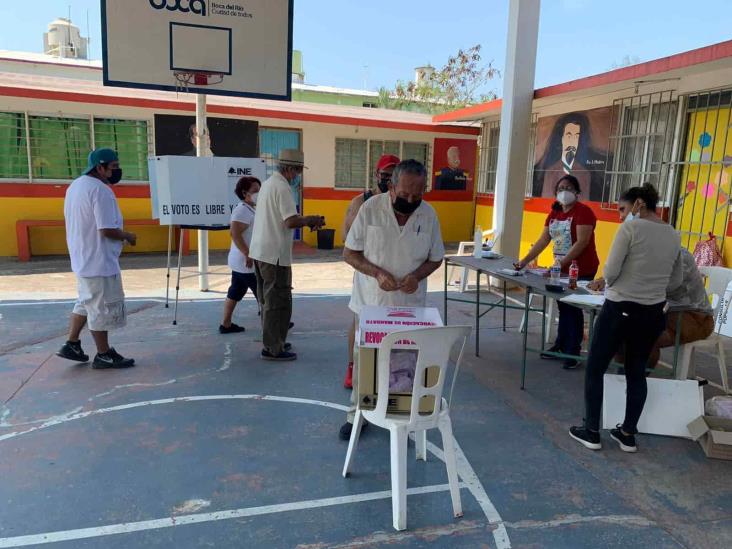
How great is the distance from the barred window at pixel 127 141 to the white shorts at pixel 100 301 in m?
6.78

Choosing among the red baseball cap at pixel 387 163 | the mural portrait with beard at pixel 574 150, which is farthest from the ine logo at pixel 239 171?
the mural portrait with beard at pixel 574 150

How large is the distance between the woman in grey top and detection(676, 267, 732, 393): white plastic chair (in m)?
0.85

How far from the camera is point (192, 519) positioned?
2570mm

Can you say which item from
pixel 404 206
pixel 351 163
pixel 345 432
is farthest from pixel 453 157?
pixel 345 432

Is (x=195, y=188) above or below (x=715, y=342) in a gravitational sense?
above

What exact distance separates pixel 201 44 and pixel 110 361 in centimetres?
423

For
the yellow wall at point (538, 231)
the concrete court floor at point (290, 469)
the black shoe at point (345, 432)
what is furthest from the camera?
the yellow wall at point (538, 231)

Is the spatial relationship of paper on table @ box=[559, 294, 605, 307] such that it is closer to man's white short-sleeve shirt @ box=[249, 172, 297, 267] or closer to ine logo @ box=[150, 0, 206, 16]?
man's white short-sleeve shirt @ box=[249, 172, 297, 267]

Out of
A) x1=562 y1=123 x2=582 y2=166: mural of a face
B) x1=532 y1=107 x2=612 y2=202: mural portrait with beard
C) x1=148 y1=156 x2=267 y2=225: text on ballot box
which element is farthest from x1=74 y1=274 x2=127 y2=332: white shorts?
x1=562 y1=123 x2=582 y2=166: mural of a face

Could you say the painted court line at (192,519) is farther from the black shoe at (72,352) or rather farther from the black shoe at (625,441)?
the black shoe at (72,352)

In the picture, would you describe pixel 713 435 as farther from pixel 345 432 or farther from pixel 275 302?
pixel 275 302

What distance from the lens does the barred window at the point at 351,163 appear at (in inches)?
480

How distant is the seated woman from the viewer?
146 inches

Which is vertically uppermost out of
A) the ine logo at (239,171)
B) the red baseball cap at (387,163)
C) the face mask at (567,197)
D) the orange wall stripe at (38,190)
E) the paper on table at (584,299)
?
the red baseball cap at (387,163)
